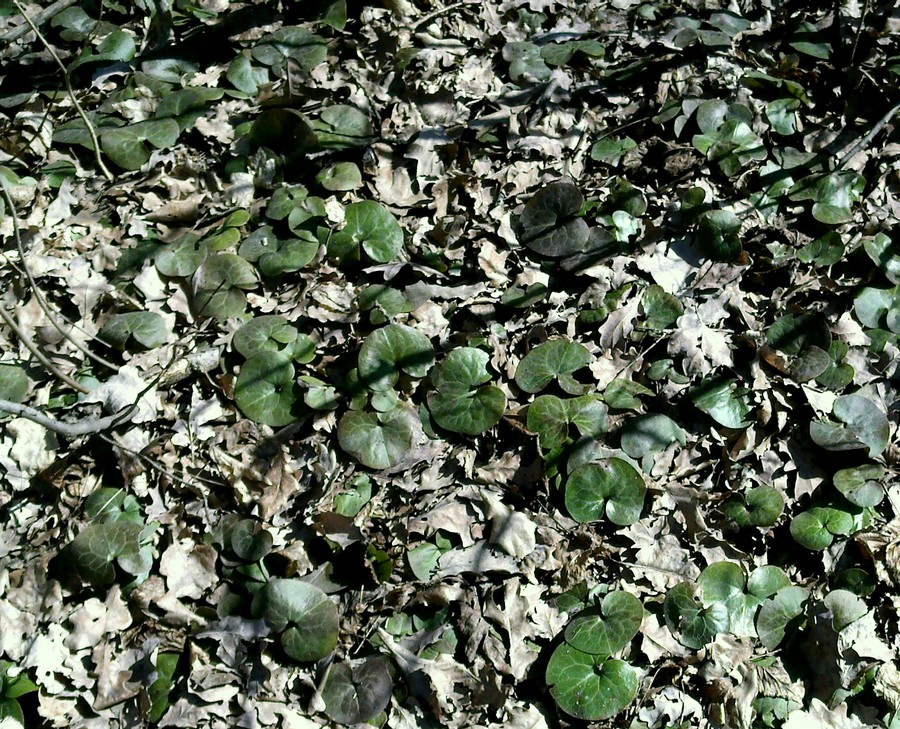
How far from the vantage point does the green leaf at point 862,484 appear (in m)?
2.50

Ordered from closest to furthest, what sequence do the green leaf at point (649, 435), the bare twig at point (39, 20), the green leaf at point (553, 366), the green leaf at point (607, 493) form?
the green leaf at point (607, 493)
the green leaf at point (649, 435)
the green leaf at point (553, 366)
the bare twig at point (39, 20)

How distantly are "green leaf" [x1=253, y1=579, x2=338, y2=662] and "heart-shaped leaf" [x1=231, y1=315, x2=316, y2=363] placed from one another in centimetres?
81

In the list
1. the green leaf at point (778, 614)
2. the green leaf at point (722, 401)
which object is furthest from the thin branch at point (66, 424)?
the green leaf at point (778, 614)

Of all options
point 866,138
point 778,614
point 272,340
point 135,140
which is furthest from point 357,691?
point 866,138

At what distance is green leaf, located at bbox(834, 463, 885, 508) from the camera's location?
8.21 ft

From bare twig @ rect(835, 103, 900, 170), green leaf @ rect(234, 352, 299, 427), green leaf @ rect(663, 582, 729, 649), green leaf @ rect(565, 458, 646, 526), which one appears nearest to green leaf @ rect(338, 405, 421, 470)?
green leaf @ rect(234, 352, 299, 427)

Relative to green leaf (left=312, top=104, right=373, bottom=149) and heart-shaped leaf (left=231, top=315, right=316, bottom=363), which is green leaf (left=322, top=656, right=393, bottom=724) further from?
green leaf (left=312, top=104, right=373, bottom=149)

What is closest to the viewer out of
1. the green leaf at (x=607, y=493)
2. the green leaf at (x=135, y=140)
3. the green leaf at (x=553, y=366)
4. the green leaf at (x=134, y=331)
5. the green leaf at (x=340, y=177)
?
the green leaf at (x=607, y=493)

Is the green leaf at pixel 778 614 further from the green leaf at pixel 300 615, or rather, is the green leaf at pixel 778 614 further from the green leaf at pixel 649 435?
the green leaf at pixel 300 615

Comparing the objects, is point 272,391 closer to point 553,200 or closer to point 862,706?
point 553,200

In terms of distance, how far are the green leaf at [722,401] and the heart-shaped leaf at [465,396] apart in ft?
2.38

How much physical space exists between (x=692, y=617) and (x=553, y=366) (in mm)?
956

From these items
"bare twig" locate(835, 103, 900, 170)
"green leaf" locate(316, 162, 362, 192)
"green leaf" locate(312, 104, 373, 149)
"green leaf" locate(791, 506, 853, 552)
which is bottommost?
"green leaf" locate(791, 506, 853, 552)

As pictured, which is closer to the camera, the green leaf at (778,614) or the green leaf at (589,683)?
the green leaf at (589,683)
